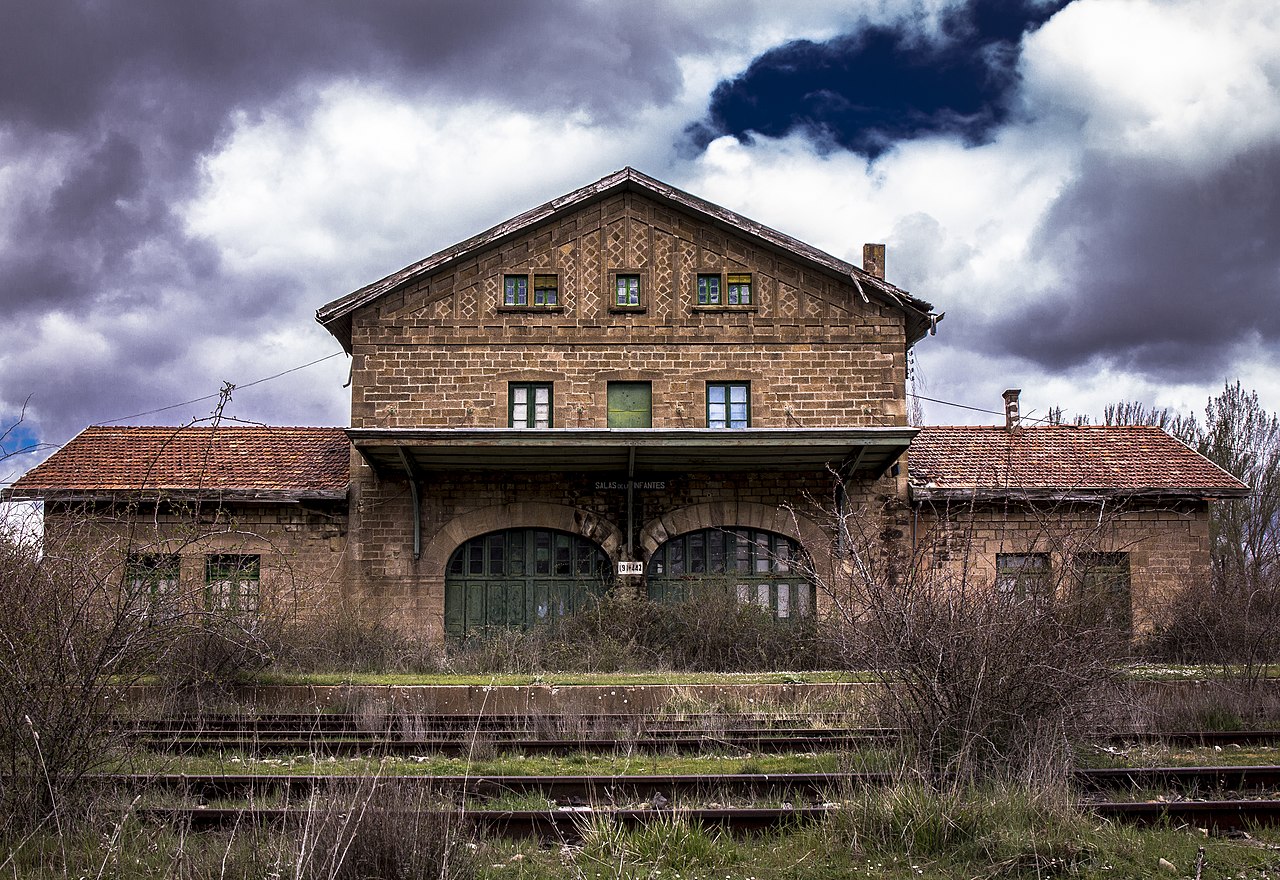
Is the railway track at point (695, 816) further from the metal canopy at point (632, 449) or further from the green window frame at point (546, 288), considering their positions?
the green window frame at point (546, 288)

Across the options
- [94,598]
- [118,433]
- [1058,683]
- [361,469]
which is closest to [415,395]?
[361,469]

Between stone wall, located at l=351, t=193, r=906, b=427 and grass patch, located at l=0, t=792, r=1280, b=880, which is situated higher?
stone wall, located at l=351, t=193, r=906, b=427

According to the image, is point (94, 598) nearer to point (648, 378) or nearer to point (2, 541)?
point (2, 541)

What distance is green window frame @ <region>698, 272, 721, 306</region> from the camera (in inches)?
830

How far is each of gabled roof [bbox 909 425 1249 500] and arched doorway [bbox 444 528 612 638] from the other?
634 centimetres

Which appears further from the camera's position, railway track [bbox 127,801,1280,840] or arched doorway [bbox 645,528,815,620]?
arched doorway [bbox 645,528,815,620]

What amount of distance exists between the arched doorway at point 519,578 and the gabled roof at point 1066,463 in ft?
20.8

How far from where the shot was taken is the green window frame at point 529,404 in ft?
67.3

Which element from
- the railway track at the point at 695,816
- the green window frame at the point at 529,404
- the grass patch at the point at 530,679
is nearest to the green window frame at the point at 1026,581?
the railway track at the point at 695,816

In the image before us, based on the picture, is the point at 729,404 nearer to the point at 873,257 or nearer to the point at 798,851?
the point at 873,257

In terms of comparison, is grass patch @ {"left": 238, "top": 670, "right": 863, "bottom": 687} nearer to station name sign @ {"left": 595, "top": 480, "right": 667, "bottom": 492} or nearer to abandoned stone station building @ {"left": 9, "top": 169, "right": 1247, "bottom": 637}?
abandoned stone station building @ {"left": 9, "top": 169, "right": 1247, "bottom": 637}

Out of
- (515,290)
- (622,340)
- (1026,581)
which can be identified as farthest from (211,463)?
(1026,581)

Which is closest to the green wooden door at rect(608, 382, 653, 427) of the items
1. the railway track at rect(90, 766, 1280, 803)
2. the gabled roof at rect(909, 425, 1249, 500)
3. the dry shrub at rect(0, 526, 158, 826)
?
the gabled roof at rect(909, 425, 1249, 500)

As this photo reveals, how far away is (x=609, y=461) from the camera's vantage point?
19359mm
